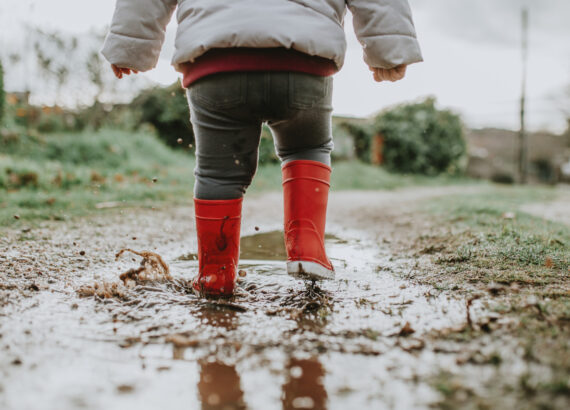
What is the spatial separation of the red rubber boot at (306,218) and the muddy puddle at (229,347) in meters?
0.11

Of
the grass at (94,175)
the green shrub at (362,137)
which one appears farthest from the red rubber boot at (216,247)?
the green shrub at (362,137)

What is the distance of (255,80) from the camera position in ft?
4.77

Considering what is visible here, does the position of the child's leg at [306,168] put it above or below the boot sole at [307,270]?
above

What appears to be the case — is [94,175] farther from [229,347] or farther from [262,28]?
[229,347]

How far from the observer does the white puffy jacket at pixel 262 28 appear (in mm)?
1417

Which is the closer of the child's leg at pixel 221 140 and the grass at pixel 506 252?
the child's leg at pixel 221 140

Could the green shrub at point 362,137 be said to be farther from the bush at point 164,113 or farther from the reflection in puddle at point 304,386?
the reflection in puddle at point 304,386

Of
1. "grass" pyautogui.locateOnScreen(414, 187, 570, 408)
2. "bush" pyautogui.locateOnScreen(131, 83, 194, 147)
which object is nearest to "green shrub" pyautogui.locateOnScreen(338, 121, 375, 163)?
"bush" pyautogui.locateOnScreen(131, 83, 194, 147)

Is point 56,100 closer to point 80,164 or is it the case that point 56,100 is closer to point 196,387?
point 80,164

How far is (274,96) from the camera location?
147cm

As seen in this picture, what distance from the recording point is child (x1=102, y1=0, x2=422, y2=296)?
1.45 m

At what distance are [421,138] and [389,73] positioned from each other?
1228cm

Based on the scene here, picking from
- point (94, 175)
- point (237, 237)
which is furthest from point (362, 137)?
point (237, 237)

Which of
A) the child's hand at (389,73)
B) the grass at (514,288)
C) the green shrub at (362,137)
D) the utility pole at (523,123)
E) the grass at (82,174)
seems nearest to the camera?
the grass at (514,288)
